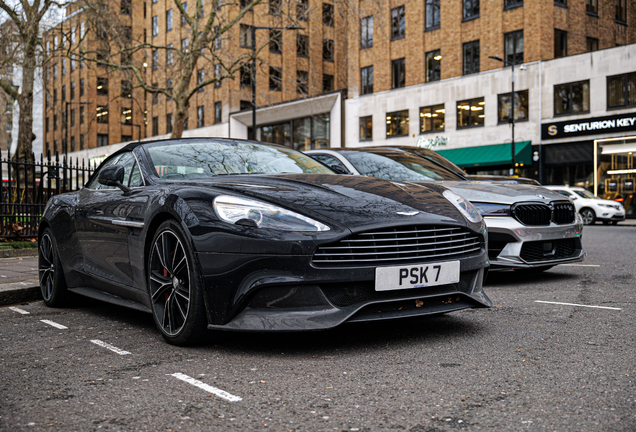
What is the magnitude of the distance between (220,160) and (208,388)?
218 centimetres

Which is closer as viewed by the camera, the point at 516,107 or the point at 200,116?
the point at 516,107

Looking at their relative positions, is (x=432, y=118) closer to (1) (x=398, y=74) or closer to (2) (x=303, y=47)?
(1) (x=398, y=74)

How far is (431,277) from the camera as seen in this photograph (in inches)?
155

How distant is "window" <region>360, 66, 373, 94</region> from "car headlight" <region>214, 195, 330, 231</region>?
3641cm

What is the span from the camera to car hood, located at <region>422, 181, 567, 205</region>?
706 cm

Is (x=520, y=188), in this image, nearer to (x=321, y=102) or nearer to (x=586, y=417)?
(x=586, y=417)

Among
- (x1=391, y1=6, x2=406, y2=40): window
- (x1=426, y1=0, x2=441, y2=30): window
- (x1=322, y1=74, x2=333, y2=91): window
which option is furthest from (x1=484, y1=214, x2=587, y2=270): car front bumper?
(x1=322, y1=74, x2=333, y2=91): window

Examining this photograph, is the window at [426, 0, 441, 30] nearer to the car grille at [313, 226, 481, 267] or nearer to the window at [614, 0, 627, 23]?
the window at [614, 0, 627, 23]

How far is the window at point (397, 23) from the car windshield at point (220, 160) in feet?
111

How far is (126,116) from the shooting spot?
6419cm

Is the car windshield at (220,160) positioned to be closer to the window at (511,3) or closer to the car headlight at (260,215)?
the car headlight at (260,215)

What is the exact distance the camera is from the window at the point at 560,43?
31.4 metres

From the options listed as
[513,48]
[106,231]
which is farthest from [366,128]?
[106,231]

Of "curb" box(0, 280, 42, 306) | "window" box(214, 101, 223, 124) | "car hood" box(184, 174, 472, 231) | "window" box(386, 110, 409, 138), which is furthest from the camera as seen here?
"window" box(214, 101, 223, 124)
